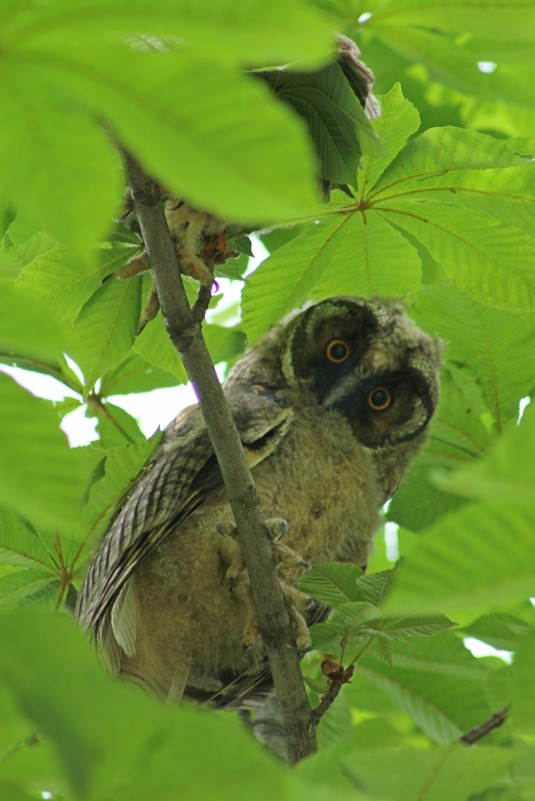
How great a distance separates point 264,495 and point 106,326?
61 centimetres

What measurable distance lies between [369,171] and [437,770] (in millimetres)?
1470

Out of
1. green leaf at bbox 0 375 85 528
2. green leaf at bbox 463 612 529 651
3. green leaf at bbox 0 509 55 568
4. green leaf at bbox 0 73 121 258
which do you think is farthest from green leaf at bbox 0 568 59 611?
green leaf at bbox 0 73 121 258

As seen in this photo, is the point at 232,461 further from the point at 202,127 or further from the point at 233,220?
the point at 202,127

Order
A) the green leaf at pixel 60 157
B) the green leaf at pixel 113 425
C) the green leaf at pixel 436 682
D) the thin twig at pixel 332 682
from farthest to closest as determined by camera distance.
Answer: the green leaf at pixel 113 425 → the green leaf at pixel 436 682 → the thin twig at pixel 332 682 → the green leaf at pixel 60 157

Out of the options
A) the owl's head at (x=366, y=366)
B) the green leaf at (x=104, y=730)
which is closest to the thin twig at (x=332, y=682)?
the owl's head at (x=366, y=366)

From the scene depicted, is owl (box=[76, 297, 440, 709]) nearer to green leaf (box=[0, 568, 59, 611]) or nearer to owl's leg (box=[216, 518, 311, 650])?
owl's leg (box=[216, 518, 311, 650])

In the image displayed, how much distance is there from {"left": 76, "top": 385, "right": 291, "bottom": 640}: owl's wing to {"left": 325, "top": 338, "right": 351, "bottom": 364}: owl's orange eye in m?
0.37

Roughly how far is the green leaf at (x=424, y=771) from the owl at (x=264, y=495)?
1.06m

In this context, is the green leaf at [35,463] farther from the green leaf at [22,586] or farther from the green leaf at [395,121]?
the green leaf at [22,586]

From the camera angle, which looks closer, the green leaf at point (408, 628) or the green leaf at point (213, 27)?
the green leaf at point (213, 27)

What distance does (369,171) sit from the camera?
226cm

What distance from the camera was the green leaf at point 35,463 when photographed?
0.81m

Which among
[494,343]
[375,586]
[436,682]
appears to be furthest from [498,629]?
[494,343]

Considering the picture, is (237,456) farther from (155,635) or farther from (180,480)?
(155,635)
